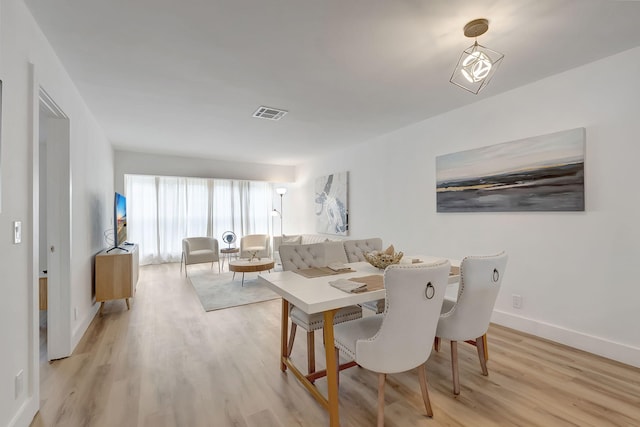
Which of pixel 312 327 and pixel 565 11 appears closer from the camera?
pixel 565 11

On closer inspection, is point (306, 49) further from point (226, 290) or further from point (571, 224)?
point (226, 290)

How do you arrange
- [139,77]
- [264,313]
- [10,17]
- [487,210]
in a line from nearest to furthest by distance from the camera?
[10,17], [139,77], [487,210], [264,313]

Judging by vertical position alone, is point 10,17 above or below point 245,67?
below

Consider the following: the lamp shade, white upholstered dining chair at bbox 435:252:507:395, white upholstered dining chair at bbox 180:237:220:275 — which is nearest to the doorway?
white upholstered dining chair at bbox 180:237:220:275

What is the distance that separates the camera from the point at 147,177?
20.8 ft

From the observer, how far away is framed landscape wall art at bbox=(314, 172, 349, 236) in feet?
17.8

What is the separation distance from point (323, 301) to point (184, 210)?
619 cm

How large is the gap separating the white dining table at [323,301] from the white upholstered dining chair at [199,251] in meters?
3.71

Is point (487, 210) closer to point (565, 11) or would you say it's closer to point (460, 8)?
point (565, 11)

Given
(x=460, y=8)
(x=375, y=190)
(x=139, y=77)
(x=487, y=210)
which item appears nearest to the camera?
(x=460, y=8)

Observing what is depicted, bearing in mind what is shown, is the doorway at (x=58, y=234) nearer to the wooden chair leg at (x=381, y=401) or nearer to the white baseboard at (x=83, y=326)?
the white baseboard at (x=83, y=326)

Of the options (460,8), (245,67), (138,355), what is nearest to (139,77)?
(245,67)

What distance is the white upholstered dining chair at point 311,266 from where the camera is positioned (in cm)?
206

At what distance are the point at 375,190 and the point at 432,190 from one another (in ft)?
3.66
